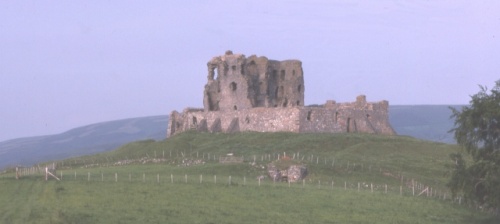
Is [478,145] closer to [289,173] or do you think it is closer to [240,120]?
[289,173]

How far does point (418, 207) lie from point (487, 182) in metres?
5.72

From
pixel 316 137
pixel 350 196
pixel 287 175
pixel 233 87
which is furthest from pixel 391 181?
Answer: pixel 233 87

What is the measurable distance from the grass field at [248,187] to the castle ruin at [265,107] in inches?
185

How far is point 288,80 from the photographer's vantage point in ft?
372

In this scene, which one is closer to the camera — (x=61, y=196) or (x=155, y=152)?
(x=61, y=196)

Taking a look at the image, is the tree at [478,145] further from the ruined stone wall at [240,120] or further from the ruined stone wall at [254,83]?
the ruined stone wall at [254,83]

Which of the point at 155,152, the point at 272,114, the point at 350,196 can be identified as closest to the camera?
the point at 350,196

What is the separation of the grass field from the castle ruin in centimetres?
469

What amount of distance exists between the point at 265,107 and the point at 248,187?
40915 mm

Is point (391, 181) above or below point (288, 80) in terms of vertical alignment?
below

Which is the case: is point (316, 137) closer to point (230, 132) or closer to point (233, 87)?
point (230, 132)

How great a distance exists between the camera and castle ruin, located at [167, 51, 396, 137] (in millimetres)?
96625

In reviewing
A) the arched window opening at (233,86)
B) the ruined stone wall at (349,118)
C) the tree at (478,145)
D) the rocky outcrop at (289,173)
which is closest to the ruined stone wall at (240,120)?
the ruined stone wall at (349,118)

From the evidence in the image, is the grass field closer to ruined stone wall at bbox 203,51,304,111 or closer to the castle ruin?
the castle ruin
